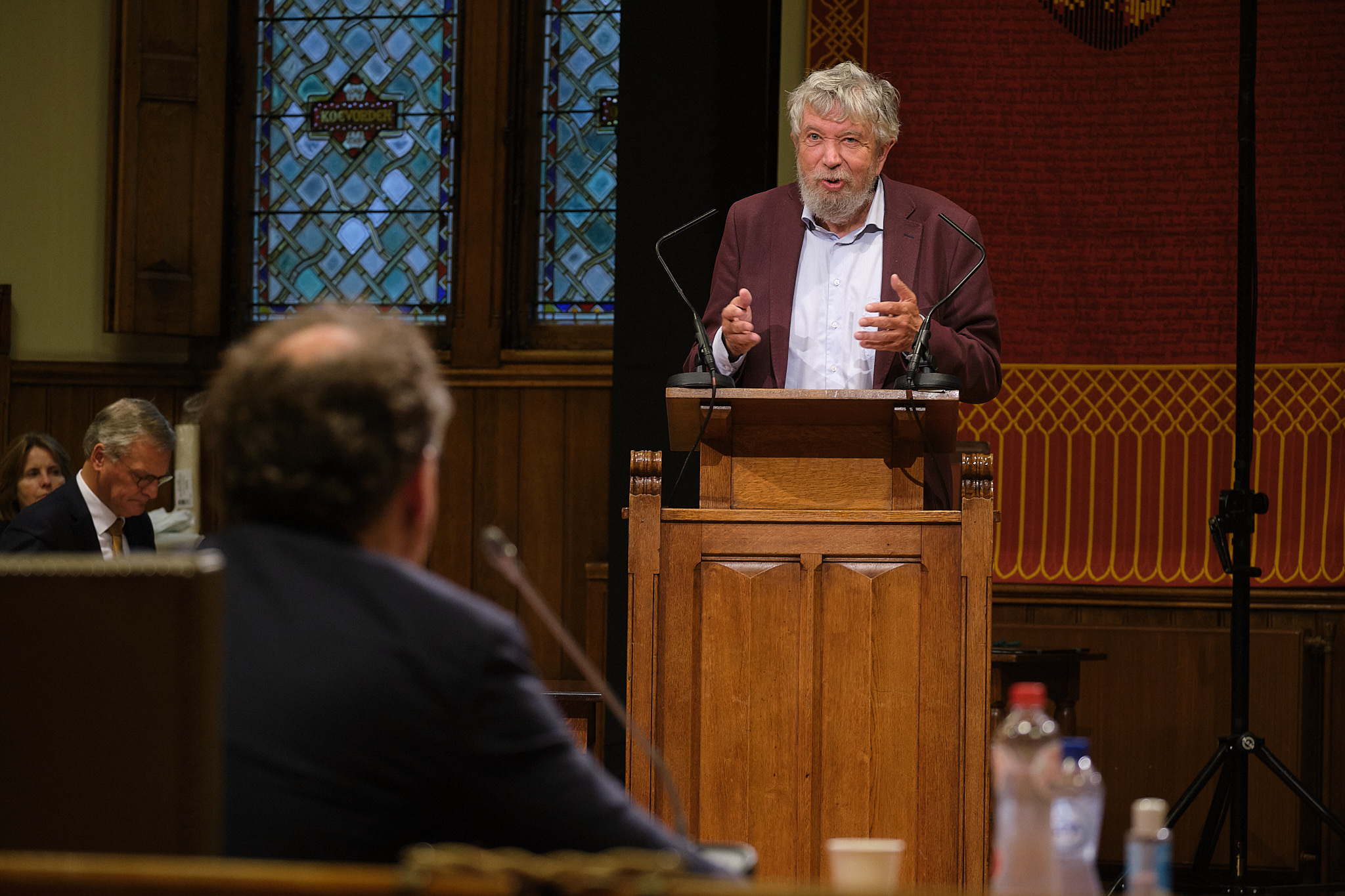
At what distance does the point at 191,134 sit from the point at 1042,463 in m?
3.55

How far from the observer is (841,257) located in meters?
3.02

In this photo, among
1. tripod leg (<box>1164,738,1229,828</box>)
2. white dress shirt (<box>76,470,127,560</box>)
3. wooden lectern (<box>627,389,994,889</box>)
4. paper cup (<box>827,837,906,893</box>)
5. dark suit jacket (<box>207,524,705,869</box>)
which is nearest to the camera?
dark suit jacket (<box>207,524,705,869</box>)

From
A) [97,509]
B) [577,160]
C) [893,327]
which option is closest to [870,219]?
[893,327]

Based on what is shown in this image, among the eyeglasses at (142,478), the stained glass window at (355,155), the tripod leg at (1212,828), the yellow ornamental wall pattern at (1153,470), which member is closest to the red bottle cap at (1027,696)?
the tripod leg at (1212,828)

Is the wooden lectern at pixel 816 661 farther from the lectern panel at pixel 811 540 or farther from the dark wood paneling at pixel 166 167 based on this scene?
the dark wood paneling at pixel 166 167

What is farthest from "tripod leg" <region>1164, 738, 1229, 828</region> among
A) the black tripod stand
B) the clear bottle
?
the clear bottle

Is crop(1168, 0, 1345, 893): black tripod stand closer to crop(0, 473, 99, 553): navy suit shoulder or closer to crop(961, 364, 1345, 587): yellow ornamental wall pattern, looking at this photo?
crop(961, 364, 1345, 587): yellow ornamental wall pattern

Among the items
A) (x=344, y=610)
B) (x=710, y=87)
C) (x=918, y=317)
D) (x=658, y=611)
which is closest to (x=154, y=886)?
(x=344, y=610)

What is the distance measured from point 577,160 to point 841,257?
3.06 meters

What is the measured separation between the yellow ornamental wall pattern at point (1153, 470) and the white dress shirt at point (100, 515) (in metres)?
2.67

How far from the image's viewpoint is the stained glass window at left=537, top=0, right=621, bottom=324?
19.2 feet

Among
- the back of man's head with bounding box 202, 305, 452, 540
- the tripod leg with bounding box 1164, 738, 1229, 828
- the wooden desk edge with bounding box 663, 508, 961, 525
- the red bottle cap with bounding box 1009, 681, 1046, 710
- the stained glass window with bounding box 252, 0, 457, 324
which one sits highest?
the stained glass window with bounding box 252, 0, 457, 324

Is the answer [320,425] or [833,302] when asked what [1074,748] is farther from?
[833,302]

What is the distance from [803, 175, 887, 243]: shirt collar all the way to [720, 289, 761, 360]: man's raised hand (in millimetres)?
476
